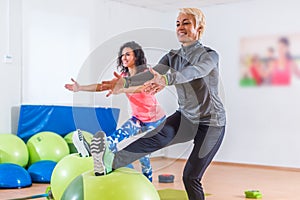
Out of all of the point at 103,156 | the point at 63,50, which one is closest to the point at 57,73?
the point at 63,50

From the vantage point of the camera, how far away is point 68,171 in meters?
3.60

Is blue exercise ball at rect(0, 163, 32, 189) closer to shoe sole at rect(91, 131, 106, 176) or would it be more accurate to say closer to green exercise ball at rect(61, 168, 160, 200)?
green exercise ball at rect(61, 168, 160, 200)

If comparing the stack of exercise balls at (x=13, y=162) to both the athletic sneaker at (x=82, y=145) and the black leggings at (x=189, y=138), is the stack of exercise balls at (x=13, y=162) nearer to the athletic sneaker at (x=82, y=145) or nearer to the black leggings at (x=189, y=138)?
the athletic sneaker at (x=82, y=145)

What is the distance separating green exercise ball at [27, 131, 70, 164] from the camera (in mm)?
5680

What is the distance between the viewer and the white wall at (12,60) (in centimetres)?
609

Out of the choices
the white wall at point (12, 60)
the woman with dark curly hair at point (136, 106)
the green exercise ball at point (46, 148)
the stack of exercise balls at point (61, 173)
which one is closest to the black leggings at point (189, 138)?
the stack of exercise balls at point (61, 173)

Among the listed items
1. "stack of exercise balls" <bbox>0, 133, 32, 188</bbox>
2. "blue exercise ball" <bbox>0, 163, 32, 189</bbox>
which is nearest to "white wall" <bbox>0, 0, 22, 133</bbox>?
"stack of exercise balls" <bbox>0, 133, 32, 188</bbox>

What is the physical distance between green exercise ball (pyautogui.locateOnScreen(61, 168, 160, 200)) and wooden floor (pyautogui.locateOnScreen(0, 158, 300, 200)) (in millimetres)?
1690

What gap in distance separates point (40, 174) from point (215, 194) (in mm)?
2016

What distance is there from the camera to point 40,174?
212 inches

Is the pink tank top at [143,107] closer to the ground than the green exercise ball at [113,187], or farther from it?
farther from it

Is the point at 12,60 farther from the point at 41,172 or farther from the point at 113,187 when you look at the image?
the point at 113,187

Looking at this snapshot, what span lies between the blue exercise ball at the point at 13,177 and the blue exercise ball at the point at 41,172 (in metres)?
0.20

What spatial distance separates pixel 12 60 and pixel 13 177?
5.95ft
